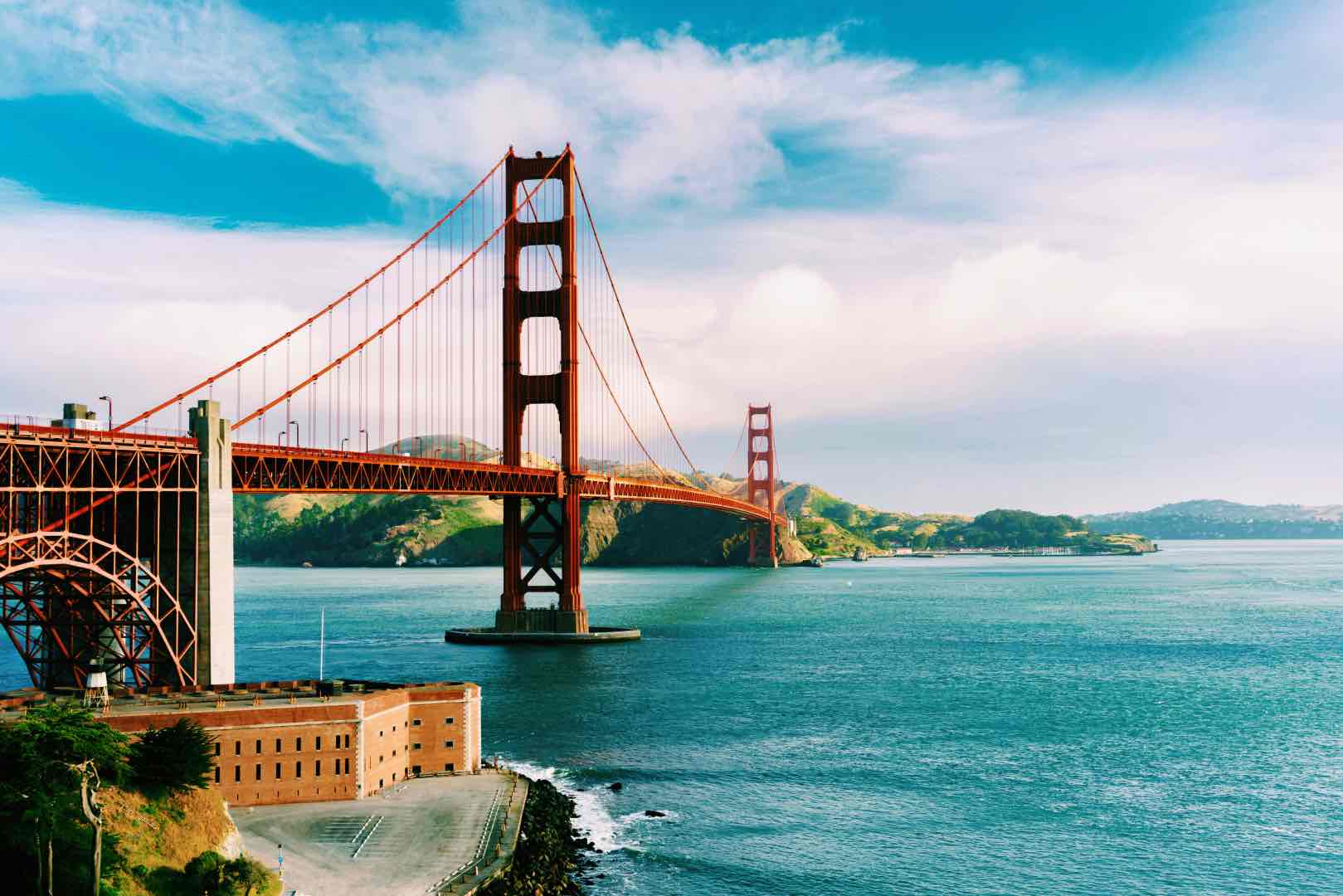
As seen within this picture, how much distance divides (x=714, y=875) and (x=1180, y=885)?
16.2 m

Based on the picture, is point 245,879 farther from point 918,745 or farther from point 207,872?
point 918,745

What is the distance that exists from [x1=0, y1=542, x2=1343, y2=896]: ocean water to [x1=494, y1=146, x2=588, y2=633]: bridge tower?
20.9 feet

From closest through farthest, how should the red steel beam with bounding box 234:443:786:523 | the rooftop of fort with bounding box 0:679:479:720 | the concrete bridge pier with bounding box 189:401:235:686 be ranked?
the rooftop of fort with bounding box 0:679:479:720 < the concrete bridge pier with bounding box 189:401:235:686 < the red steel beam with bounding box 234:443:786:523

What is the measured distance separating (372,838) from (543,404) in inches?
2708

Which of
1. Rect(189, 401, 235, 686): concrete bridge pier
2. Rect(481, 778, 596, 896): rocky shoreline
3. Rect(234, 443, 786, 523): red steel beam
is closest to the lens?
Rect(481, 778, 596, 896): rocky shoreline

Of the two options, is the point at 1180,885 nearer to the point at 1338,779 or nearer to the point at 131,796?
the point at 1338,779

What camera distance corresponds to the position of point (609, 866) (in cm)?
4253

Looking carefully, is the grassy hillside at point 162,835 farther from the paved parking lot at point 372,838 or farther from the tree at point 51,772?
the paved parking lot at point 372,838

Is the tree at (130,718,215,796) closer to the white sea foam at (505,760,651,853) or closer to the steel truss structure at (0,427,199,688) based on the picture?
the steel truss structure at (0,427,199,688)

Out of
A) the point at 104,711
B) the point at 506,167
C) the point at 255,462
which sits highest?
the point at 506,167

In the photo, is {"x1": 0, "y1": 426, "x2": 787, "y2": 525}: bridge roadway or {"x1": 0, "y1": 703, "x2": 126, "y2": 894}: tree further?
{"x1": 0, "y1": 426, "x2": 787, "y2": 525}: bridge roadway

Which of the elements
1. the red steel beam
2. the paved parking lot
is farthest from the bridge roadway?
the paved parking lot

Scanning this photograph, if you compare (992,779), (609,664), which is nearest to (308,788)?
(992,779)

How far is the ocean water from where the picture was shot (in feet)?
143
